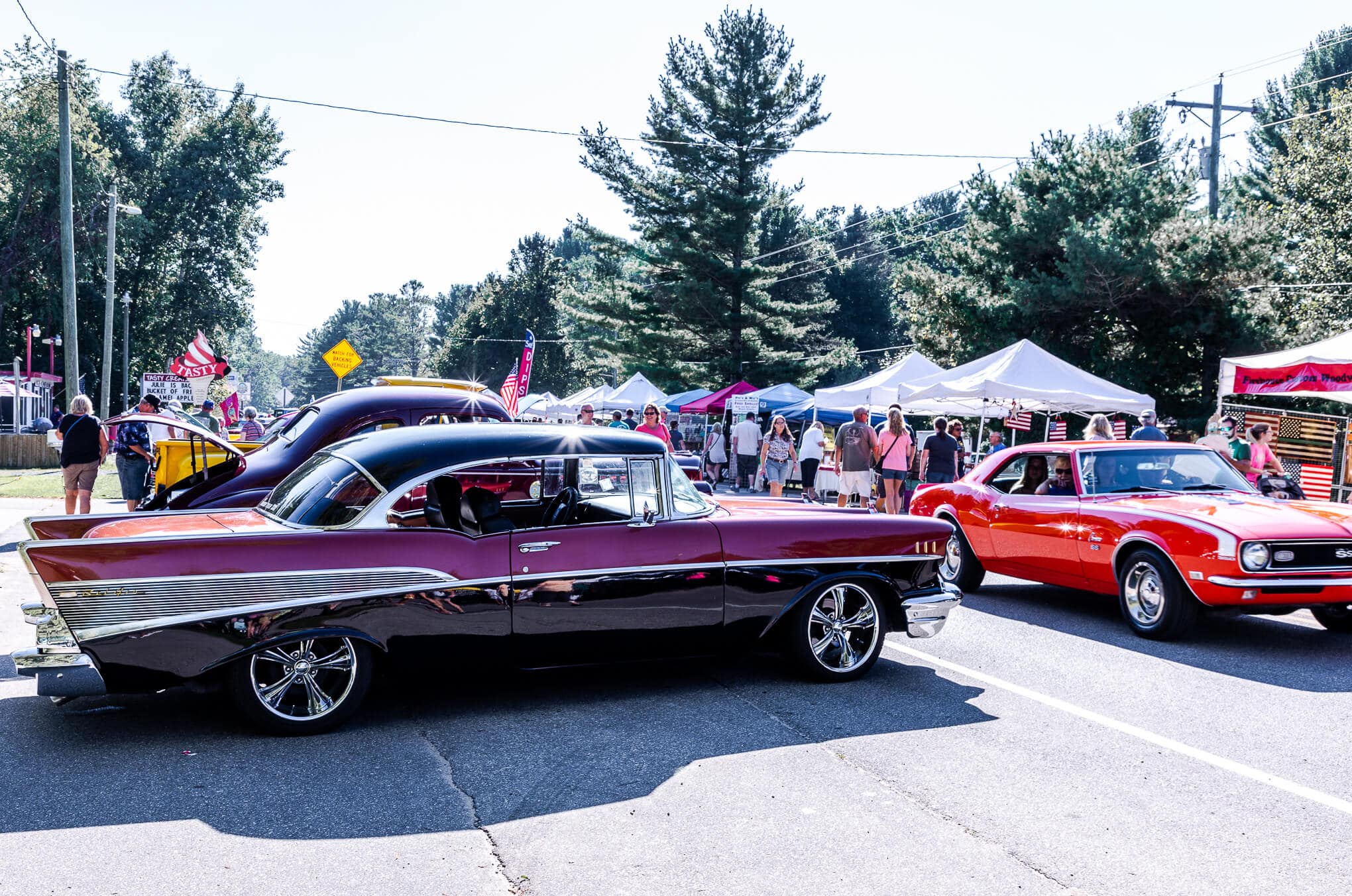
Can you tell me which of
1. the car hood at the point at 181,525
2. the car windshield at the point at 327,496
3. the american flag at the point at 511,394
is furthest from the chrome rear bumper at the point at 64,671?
the american flag at the point at 511,394

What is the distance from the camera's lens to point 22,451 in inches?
1172

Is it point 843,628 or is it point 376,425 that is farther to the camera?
point 376,425

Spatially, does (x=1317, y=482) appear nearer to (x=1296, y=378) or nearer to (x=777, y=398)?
(x=1296, y=378)

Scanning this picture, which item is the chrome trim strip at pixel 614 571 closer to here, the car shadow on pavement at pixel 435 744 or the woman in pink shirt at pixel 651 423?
the car shadow on pavement at pixel 435 744

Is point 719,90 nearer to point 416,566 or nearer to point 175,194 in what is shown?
point 175,194

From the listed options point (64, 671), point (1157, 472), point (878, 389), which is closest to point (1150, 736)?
point (1157, 472)

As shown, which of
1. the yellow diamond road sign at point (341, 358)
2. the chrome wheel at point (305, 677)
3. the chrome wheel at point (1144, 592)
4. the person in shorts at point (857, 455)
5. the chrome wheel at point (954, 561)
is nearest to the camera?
the chrome wheel at point (305, 677)

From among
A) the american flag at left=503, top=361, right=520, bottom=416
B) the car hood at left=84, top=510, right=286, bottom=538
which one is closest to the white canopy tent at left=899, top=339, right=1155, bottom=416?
the american flag at left=503, top=361, right=520, bottom=416

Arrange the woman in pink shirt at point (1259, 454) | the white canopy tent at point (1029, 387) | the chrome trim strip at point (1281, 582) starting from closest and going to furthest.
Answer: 1. the chrome trim strip at point (1281, 582)
2. the woman in pink shirt at point (1259, 454)
3. the white canopy tent at point (1029, 387)

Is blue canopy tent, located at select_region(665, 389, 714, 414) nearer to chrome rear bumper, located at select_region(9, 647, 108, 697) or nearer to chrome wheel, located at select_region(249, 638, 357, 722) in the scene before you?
chrome wheel, located at select_region(249, 638, 357, 722)

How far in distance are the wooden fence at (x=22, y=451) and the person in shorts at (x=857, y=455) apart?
76.6 ft

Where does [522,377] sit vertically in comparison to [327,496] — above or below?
above

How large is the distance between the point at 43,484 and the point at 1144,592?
2126cm

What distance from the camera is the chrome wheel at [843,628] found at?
6.48 metres
